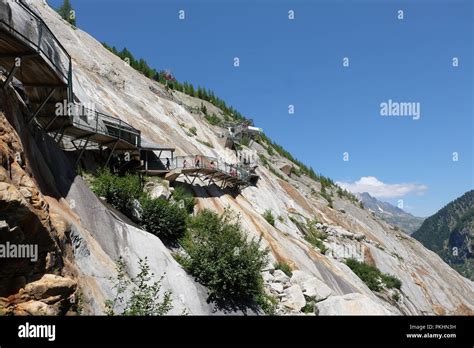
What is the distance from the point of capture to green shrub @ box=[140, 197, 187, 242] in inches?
917

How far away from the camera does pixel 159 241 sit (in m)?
21.2

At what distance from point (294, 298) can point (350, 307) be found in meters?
3.40

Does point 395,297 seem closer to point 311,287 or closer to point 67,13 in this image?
point 311,287

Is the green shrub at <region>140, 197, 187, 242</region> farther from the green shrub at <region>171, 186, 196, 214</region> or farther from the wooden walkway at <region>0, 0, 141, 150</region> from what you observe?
the wooden walkway at <region>0, 0, 141, 150</region>

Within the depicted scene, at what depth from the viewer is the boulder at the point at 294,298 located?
77.2 ft

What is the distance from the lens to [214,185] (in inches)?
1403

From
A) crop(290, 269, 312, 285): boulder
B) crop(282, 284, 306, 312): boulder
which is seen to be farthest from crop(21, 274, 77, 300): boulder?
crop(290, 269, 312, 285): boulder

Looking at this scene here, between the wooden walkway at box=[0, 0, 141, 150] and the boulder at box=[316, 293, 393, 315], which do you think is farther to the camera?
the boulder at box=[316, 293, 393, 315]

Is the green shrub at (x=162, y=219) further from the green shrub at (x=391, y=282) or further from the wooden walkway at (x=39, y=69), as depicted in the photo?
the green shrub at (x=391, y=282)

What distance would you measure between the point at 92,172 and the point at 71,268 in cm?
1174

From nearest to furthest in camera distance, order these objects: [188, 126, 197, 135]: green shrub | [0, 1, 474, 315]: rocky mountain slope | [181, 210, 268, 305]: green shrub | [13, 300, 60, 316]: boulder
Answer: [13, 300, 60, 316]: boulder
[0, 1, 474, 315]: rocky mountain slope
[181, 210, 268, 305]: green shrub
[188, 126, 197, 135]: green shrub

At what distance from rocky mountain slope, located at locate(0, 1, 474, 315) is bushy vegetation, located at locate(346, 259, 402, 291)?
3.26ft

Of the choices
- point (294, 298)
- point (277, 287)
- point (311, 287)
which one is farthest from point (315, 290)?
point (277, 287)
